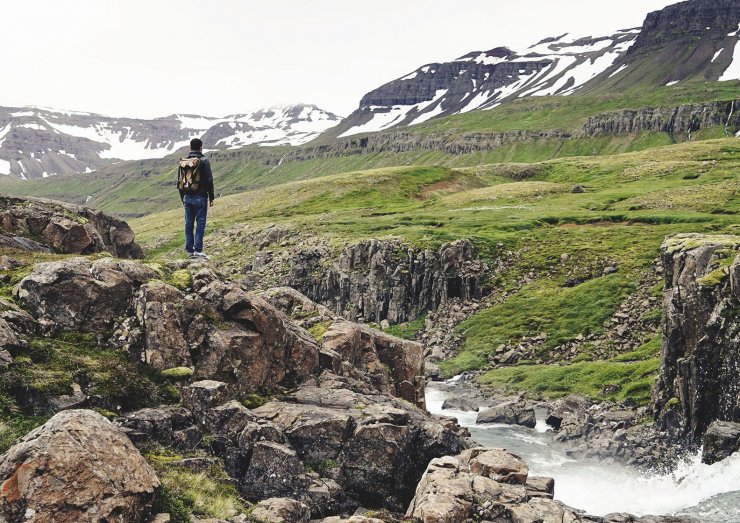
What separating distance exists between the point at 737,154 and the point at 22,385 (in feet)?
546

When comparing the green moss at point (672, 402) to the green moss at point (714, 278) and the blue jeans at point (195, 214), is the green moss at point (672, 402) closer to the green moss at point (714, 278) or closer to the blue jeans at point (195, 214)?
the green moss at point (714, 278)

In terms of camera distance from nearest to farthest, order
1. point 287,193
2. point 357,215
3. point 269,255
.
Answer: point 269,255 → point 357,215 → point 287,193

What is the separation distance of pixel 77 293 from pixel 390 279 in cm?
6797

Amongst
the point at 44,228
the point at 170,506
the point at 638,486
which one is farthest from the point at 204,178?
the point at 638,486

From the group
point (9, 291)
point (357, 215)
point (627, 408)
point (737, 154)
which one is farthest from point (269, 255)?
point (737, 154)

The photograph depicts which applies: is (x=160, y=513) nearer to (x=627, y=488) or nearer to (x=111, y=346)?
(x=111, y=346)

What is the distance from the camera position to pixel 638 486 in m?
36.8

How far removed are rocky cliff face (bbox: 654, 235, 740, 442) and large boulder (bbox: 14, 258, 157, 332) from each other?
37697mm

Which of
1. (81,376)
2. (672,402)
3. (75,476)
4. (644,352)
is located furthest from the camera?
(644,352)

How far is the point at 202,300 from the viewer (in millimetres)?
22906

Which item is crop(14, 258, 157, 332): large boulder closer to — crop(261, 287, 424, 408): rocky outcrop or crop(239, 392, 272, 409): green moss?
crop(239, 392, 272, 409): green moss

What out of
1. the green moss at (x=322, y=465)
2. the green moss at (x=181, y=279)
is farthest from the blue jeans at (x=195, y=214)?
the green moss at (x=322, y=465)

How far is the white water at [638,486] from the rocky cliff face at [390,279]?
1535 inches

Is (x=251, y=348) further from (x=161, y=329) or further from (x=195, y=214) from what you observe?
(x=195, y=214)
